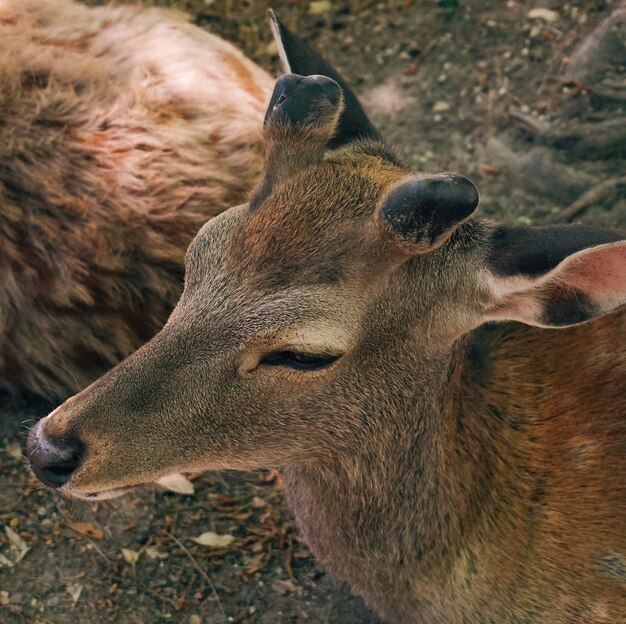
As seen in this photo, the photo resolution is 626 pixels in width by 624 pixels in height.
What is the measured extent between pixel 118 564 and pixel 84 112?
2.26m

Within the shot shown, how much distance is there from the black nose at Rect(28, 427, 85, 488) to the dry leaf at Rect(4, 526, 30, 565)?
1714 millimetres

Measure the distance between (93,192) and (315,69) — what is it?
1.45 meters

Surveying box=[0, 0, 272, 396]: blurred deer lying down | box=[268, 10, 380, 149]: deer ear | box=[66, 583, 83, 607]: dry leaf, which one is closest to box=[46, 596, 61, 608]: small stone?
box=[66, 583, 83, 607]: dry leaf

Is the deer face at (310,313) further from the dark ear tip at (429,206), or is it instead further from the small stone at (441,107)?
the small stone at (441,107)

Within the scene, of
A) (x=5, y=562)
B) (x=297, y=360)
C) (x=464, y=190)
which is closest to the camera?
(x=464, y=190)

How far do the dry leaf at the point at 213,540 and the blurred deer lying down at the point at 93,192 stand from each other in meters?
0.99

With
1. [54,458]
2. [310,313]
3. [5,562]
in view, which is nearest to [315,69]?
[310,313]

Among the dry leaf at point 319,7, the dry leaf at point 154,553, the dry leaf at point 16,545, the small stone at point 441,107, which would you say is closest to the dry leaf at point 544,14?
the small stone at point 441,107

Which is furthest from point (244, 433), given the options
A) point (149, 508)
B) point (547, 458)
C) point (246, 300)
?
point (149, 508)

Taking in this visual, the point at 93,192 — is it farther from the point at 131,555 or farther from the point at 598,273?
the point at 598,273

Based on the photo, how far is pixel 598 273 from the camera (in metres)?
3.11

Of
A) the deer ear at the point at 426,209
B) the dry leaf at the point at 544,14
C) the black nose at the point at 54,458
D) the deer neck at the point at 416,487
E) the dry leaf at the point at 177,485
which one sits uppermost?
the deer ear at the point at 426,209

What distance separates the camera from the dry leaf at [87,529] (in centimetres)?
493

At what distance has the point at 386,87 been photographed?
22.6 ft
